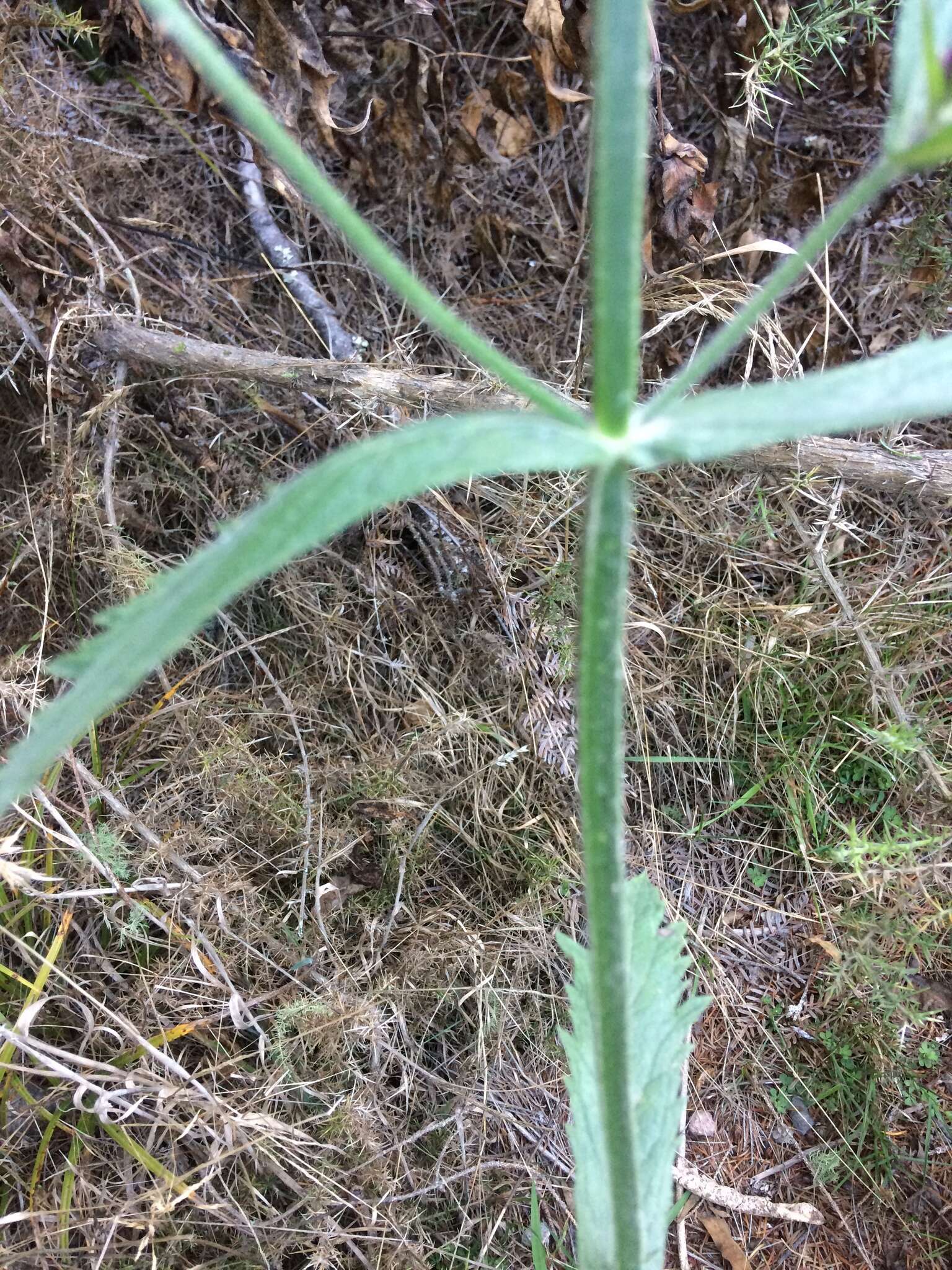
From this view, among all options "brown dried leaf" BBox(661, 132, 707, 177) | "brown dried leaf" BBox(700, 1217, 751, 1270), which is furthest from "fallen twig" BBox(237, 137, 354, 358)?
"brown dried leaf" BBox(700, 1217, 751, 1270)

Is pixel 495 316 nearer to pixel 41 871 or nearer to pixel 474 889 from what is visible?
pixel 474 889

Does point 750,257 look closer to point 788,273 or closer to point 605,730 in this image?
point 788,273

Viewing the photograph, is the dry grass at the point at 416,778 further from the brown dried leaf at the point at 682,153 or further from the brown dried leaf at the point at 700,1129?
the brown dried leaf at the point at 682,153

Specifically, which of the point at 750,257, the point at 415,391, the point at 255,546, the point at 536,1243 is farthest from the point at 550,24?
the point at 536,1243

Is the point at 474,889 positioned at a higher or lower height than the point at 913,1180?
higher

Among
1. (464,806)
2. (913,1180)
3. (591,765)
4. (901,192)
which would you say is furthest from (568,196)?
(913,1180)

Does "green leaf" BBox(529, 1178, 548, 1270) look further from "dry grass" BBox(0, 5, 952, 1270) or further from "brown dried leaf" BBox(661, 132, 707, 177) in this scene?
"brown dried leaf" BBox(661, 132, 707, 177)

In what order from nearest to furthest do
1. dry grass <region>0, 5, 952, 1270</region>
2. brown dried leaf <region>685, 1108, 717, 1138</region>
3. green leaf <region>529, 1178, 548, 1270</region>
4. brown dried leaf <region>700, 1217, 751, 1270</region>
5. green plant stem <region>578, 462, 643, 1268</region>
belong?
green plant stem <region>578, 462, 643, 1268</region> < green leaf <region>529, 1178, 548, 1270</region> < dry grass <region>0, 5, 952, 1270</region> < brown dried leaf <region>700, 1217, 751, 1270</region> < brown dried leaf <region>685, 1108, 717, 1138</region>
